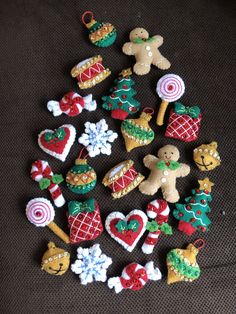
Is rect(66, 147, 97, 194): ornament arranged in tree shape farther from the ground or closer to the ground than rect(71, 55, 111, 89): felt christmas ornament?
closer to the ground

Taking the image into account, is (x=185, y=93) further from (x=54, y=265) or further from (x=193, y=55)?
(x=54, y=265)

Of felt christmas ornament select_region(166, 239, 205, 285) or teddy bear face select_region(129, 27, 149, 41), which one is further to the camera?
teddy bear face select_region(129, 27, 149, 41)

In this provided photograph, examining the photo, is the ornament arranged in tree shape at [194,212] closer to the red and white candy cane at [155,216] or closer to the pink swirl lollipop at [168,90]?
the red and white candy cane at [155,216]

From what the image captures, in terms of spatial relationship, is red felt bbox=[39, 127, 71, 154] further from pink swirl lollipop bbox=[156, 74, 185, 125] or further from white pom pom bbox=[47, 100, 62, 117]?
pink swirl lollipop bbox=[156, 74, 185, 125]

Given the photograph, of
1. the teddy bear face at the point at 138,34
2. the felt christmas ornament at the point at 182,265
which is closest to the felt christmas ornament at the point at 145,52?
the teddy bear face at the point at 138,34

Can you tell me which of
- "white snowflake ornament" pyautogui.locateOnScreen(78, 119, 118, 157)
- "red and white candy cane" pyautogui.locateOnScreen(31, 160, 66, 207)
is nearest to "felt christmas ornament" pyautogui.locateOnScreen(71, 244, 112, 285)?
"red and white candy cane" pyautogui.locateOnScreen(31, 160, 66, 207)

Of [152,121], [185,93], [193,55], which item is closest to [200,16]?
[193,55]

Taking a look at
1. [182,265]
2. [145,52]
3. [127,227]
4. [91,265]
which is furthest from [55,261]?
[145,52]
